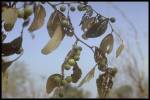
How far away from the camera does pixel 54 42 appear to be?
4.07ft

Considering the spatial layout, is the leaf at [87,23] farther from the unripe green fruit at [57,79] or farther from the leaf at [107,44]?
the unripe green fruit at [57,79]

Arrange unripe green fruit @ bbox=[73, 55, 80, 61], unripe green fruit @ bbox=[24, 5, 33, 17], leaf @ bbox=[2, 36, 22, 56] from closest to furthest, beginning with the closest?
1. unripe green fruit @ bbox=[24, 5, 33, 17]
2. leaf @ bbox=[2, 36, 22, 56]
3. unripe green fruit @ bbox=[73, 55, 80, 61]

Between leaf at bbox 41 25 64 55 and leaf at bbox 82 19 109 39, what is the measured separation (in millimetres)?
161

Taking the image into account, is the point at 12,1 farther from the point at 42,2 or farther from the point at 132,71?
the point at 132,71

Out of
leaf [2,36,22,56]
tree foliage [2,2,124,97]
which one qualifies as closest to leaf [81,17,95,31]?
tree foliage [2,2,124,97]

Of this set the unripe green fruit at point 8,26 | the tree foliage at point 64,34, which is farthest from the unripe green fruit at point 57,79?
the unripe green fruit at point 8,26

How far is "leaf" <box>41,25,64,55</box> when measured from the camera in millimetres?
1241

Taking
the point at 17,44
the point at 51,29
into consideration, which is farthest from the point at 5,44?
the point at 51,29

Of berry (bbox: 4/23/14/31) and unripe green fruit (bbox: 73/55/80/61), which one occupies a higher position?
berry (bbox: 4/23/14/31)

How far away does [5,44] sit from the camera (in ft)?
4.09

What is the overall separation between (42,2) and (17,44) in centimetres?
13

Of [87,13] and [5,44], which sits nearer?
[5,44]

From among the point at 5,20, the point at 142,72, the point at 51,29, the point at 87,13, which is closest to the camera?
the point at 5,20

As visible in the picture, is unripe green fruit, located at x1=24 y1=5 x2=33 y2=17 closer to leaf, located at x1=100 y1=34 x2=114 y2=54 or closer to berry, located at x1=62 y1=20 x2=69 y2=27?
berry, located at x1=62 y1=20 x2=69 y2=27
